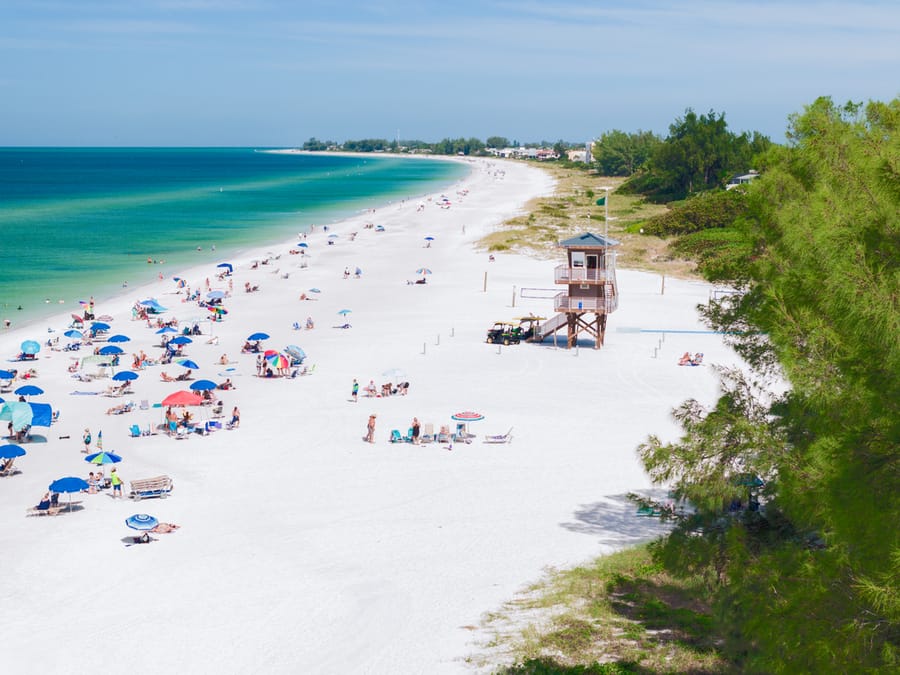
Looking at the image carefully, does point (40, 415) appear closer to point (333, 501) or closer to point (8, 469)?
Answer: point (8, 469)

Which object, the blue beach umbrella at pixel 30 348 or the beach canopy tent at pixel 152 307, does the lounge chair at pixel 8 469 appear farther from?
the beach canopy tent at pixel 152 307

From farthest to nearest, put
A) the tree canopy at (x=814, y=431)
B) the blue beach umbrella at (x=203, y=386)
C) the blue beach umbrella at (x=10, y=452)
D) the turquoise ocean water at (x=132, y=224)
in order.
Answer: the turquoise ocean water at (x=132, y=224)
the blue beach umbrella at (x=203, y=386)
the blue beach umbrella at (x=10, y=452)
the tree canopy at (x=814, y=431)

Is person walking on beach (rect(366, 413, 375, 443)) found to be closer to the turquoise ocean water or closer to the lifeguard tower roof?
the lifeguard tower roof

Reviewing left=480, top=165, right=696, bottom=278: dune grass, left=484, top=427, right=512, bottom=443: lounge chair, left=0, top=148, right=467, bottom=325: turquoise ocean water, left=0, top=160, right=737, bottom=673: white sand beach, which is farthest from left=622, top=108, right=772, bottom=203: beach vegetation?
left=484, top=427, right=512, bottom=443: lounge chair

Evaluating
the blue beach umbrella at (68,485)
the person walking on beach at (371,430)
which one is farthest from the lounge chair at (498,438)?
the blue beach umbrella at (68,485)

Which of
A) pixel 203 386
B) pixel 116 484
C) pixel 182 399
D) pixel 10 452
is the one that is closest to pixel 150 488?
pixel 116 484

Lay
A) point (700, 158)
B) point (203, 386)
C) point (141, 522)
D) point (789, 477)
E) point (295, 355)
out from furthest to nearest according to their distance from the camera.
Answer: point (700, 158) → point (295, 355) → point (203, 386) → point (141, 522) → point (789, 477)

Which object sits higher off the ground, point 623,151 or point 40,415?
point 623,151

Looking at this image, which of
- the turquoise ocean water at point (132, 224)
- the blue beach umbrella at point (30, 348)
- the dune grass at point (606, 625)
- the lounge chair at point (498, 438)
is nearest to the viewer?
the dune grass at point (606, 625)
